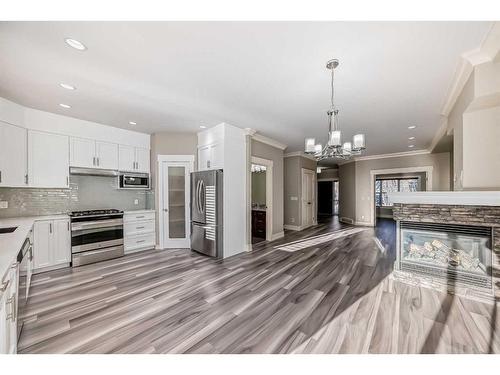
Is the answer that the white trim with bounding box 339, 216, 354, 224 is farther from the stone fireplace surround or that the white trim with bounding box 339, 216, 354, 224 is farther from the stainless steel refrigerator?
the stainless steel refrigerator

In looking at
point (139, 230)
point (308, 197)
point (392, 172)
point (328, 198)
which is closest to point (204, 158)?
point (139, 230)

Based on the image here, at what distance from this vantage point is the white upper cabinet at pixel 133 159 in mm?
4297

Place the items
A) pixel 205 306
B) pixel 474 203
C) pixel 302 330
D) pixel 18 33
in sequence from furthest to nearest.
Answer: pixel 474 203 < pixel 205 306 < pixel 302 330 < pixel 18 33

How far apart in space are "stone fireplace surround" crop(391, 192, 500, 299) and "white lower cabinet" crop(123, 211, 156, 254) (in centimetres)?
463

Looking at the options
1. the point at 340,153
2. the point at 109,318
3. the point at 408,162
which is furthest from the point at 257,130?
the point at 408,162

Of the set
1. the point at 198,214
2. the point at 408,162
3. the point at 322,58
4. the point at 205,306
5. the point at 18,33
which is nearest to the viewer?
the point at 18,33

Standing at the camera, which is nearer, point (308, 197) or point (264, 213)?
point (264, 213)

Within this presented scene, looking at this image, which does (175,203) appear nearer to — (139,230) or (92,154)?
(139,230)

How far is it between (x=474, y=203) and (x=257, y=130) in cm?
368

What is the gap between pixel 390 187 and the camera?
10367 millimetres

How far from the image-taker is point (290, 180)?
714cm

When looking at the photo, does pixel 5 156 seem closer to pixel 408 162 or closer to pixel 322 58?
pixel 322 58

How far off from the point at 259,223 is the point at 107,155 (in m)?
3.89

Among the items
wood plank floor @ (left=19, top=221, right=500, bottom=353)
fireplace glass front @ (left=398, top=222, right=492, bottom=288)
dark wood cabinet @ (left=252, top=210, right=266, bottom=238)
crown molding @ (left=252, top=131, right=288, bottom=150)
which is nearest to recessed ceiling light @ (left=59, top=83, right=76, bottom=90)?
wood plank floor @ (left=19, top=221, right=500, bottom=353)
